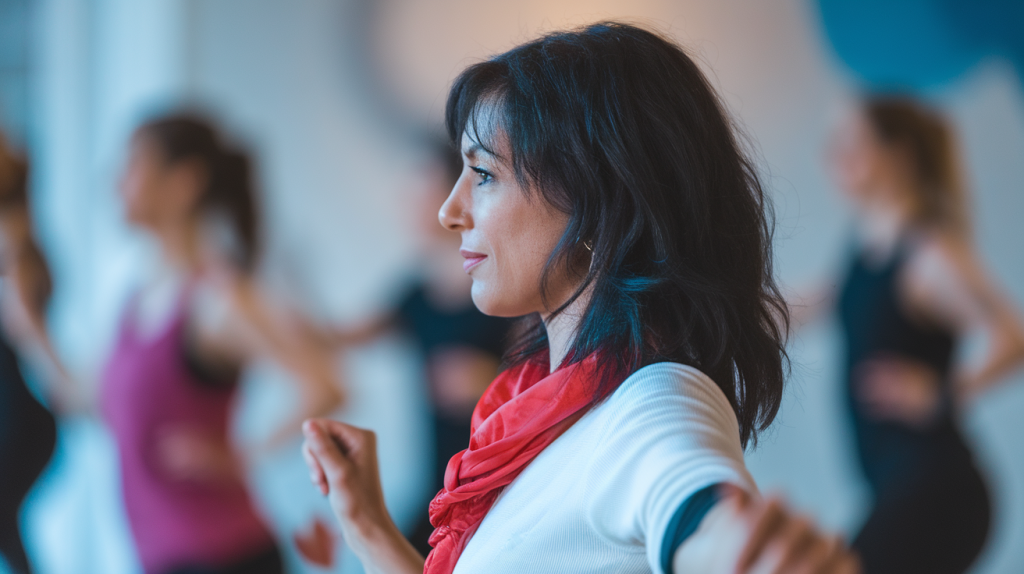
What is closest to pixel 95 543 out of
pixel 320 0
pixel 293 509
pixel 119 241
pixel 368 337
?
pixel 293 509

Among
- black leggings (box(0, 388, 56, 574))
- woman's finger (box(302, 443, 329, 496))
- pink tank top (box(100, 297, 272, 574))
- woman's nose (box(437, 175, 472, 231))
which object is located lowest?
black leggings (box(0, 388, 56, 574))

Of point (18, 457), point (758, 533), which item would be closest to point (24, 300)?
point (18, 457)

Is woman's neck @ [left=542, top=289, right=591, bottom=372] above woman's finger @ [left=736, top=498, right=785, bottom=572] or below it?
below

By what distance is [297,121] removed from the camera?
340 centimetres

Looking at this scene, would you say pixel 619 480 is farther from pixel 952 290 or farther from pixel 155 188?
pixel 155 188

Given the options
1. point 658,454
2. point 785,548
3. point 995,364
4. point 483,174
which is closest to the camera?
point 785,548

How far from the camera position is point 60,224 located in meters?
3.35

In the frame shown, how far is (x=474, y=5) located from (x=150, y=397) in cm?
197

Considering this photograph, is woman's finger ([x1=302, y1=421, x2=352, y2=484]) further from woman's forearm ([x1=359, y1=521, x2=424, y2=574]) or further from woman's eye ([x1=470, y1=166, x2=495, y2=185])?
woman's eye ([x1=470, y1=166, x2=495, y2=185])

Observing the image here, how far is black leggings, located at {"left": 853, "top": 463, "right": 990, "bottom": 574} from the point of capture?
2029 millimetres

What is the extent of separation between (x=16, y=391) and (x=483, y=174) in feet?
7.18

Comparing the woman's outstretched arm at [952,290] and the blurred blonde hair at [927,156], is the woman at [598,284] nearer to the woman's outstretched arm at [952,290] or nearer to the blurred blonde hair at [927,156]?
the woman's outstretched arm at [952,290]

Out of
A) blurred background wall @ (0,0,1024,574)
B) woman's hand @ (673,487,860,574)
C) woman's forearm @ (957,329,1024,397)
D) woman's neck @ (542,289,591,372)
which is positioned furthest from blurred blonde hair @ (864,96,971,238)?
woman's hand @ (673,487,860,574)

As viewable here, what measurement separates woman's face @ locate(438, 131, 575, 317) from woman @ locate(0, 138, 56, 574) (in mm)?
2142
